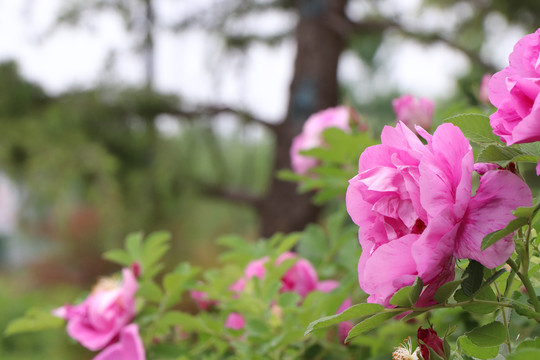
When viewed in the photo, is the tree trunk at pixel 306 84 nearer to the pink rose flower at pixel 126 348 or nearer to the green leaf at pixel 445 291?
the pink rose flower at pixel 126 348

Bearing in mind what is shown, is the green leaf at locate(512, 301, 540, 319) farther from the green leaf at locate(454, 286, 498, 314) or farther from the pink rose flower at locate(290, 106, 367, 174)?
the pink rose flower at locate(290, 106, 367, 174)

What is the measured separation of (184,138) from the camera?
2.95 meters

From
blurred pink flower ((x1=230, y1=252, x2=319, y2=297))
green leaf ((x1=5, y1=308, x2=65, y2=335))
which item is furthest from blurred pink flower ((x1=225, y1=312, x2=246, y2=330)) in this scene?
green leaf ((x1=5, y1=308, x2=65, y2=335))

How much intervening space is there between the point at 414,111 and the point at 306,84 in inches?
66.2

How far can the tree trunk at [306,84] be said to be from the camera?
212 centimetres

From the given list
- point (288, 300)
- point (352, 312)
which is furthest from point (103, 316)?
point (352, 312)

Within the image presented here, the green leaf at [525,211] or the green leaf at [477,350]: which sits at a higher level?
the green leaf at [525,211]

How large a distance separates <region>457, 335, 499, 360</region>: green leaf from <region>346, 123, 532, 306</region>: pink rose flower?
1.6 inches

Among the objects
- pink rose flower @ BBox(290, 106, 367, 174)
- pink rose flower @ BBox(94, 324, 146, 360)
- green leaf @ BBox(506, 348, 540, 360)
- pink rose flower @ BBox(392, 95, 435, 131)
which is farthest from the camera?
pink rose flower @ BBox(290, 106, 367, 174)

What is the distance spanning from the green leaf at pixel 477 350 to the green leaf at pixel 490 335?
0.01m

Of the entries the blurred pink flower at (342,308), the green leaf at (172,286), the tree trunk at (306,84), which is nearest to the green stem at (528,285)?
the blurred pink flower at (342,308)

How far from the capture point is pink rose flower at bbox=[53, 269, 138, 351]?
16.3 inches

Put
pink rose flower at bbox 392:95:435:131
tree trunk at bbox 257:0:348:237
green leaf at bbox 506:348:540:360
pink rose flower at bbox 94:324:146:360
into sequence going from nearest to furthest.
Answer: green leaf at bbox 506:348:540:360 < pink rose flower at bbox 94:324:146:360 < pink rose flower at bbox 392:95:435:131 < tree trunk at bbox 257:0:348:237

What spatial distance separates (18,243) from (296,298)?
1020cm
